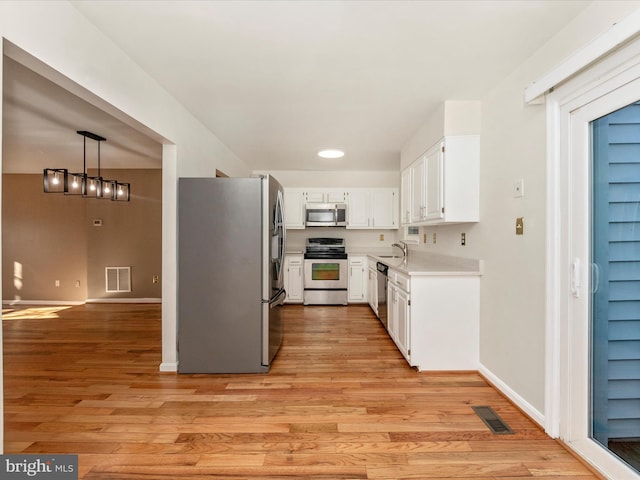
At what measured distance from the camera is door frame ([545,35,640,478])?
1799 millimetres

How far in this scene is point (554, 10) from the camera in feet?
5.99

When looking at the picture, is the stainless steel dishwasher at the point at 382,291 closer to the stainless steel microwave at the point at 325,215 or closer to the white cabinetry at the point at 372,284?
the white cabinetry at the point at 372,284

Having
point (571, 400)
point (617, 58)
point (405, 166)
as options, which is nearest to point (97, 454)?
point (571, 400)

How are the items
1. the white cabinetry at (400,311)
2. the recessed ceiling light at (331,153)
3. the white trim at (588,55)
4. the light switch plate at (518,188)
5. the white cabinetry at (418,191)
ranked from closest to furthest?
the white trim at (588,55) < the light switch plate at (518,188) < the white cabinetry at (400,311) < the white cabinetry at (418,191) < the recessed ceiling light at (331,153)

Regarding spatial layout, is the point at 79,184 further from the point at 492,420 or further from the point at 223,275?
the point at 492,420

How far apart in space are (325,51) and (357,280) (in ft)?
14.3

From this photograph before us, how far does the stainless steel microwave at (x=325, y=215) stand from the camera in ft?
20.1

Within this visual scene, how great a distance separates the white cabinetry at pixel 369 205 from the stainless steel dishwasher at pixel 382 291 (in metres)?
1.71

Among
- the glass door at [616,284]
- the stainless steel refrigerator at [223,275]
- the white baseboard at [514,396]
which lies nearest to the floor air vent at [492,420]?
the white baseboard at [514,396]

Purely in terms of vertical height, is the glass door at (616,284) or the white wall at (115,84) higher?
the white wall at (115,84)

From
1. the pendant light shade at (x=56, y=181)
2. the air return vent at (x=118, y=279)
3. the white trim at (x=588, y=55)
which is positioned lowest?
the air return vent at (x=118, y=279)

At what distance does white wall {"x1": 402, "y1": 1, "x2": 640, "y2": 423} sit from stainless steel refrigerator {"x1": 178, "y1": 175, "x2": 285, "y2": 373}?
1.92m

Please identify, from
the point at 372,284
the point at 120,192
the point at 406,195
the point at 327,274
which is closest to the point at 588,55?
the point at 406,195

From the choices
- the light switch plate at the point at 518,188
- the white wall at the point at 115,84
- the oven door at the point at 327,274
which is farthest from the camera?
the oven door at the point at 327,274
